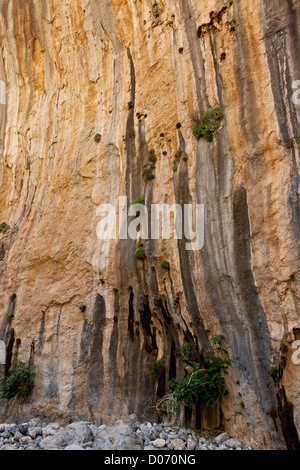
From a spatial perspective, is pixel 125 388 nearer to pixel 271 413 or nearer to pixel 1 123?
pixel 271 413

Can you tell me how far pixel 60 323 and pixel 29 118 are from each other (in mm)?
8865

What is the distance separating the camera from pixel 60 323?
31.1 ft

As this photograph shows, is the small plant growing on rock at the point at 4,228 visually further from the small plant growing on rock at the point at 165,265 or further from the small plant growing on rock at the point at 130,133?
the small plant growing on rock at the point at 165,265

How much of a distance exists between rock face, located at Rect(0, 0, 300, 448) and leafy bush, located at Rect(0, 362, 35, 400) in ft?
0.83

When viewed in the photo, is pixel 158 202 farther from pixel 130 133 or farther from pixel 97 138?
pixel 97 138

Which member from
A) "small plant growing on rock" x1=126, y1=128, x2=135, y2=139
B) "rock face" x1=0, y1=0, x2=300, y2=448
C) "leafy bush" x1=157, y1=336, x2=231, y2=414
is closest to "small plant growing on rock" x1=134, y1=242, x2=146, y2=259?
"rock face" x1=0, y1=0, x2=300, y2=448

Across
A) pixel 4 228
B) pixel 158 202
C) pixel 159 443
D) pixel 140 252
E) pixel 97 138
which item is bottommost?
pixel 159 443

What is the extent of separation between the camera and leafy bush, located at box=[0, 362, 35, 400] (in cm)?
907

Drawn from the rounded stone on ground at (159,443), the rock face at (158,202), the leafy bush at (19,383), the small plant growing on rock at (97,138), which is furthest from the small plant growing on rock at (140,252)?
the leafy bush at (19,383)

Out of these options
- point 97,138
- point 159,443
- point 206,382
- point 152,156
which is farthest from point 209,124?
point 159,443

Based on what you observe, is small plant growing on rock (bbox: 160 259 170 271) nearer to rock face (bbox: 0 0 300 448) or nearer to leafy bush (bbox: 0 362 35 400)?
rock face (bbox: 0 0 300 448)

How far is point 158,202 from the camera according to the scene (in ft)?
28.6

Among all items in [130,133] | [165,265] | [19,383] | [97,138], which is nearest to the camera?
[165,265]

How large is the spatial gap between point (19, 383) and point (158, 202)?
6.34 m
